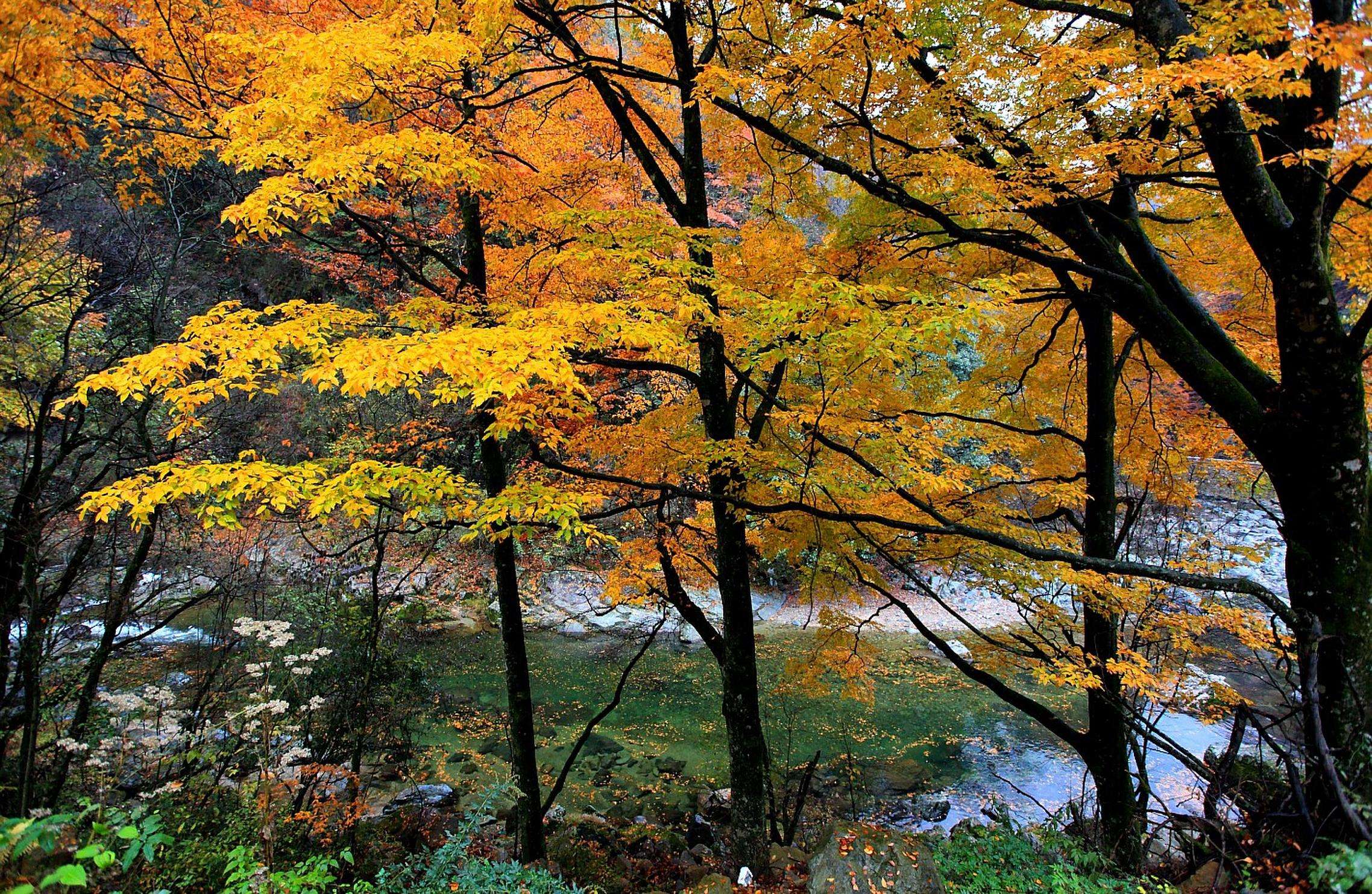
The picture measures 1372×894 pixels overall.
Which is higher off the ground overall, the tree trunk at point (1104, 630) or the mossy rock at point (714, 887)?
the tree trunk at point (1104, 630)

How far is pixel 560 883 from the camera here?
4086 mm

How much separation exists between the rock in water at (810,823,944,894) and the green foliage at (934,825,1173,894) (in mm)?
214

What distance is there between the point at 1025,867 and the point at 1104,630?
2.36 m

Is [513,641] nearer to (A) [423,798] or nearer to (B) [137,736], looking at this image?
(A) [423,798]

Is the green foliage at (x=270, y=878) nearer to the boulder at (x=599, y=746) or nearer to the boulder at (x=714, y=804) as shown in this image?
the boulder at (x=714, y=804)

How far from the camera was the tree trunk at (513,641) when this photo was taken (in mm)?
5781

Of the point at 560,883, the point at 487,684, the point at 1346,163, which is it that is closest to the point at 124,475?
the point at 487,684

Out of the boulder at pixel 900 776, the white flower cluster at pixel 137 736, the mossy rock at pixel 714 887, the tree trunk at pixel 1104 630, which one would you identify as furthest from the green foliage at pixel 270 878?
the boulder at pixel 900 776

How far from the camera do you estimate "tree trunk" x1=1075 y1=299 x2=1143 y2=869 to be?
505 centimetres

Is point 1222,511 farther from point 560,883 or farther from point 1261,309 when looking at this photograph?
point 560,883

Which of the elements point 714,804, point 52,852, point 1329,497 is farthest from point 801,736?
point 52,852

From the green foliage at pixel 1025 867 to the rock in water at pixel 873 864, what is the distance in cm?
21

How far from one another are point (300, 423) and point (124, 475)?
8.21m

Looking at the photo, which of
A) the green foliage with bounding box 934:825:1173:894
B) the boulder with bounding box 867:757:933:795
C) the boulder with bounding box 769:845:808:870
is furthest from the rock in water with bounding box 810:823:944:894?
the boulder with bounding box 867:757:933:795
